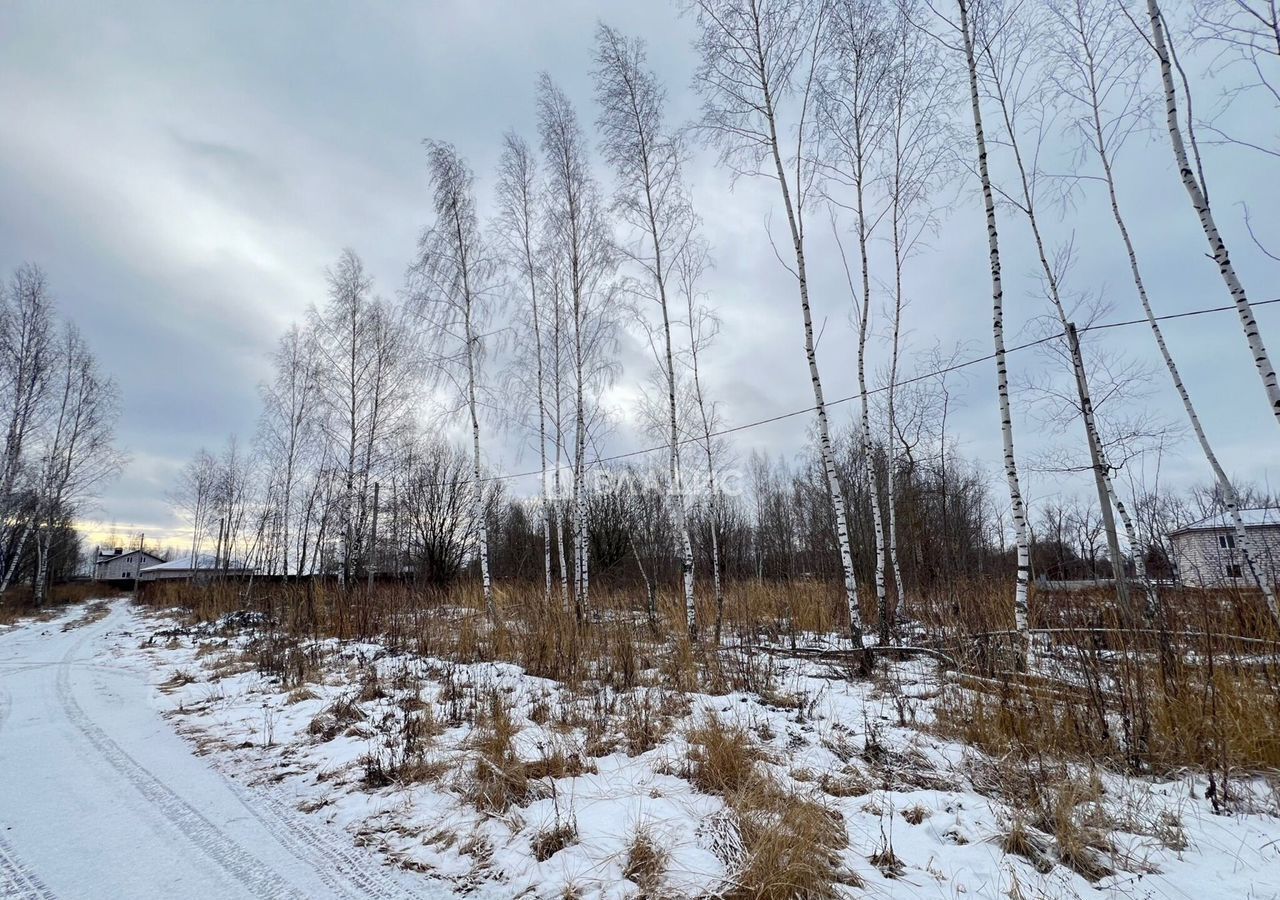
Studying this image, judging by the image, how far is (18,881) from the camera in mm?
2449

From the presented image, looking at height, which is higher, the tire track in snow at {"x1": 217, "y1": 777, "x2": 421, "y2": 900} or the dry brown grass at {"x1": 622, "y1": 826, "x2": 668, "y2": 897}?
the dry brown grass at {"x1": 622, "y1": 826, "x2": 668, "y2": 897}

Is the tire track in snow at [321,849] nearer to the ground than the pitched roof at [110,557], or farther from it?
nearer to the ground

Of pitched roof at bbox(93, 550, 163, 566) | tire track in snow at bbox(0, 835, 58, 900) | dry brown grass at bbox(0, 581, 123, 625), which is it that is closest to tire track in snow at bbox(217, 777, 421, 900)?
tire track in snow at bbox(0, 835, 58, 900)

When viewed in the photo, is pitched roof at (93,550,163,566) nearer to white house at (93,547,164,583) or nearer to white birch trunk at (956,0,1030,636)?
white house at (93,547,164,583)

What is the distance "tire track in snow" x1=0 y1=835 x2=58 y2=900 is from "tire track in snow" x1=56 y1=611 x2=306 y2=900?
0.56m

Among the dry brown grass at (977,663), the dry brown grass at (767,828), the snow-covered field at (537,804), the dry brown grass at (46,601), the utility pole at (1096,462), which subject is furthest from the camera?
the dry brown grass at (46,601)

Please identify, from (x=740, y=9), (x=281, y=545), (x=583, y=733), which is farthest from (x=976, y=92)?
(x=281, y=545)

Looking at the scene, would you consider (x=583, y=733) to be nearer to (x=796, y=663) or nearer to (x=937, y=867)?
(x=937, y=867)

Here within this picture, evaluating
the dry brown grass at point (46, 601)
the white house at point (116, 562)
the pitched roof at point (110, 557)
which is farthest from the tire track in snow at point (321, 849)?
the pitched roof at point (110, 557)

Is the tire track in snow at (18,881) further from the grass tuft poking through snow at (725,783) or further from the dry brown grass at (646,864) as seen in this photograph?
the dry brown grass at (646,864)

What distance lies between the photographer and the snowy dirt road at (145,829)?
246cm

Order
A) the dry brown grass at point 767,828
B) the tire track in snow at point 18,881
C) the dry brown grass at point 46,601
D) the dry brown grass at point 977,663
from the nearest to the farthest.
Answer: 1. the dry brown grass at point 767,828
2. the tire track in snow at point 18,881
3. the dry brown grass at point 977,663
4. the dry brown grass at point 46,601

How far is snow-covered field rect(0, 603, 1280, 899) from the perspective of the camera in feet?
8.03

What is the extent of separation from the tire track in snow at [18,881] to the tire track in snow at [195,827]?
22.2 inches
